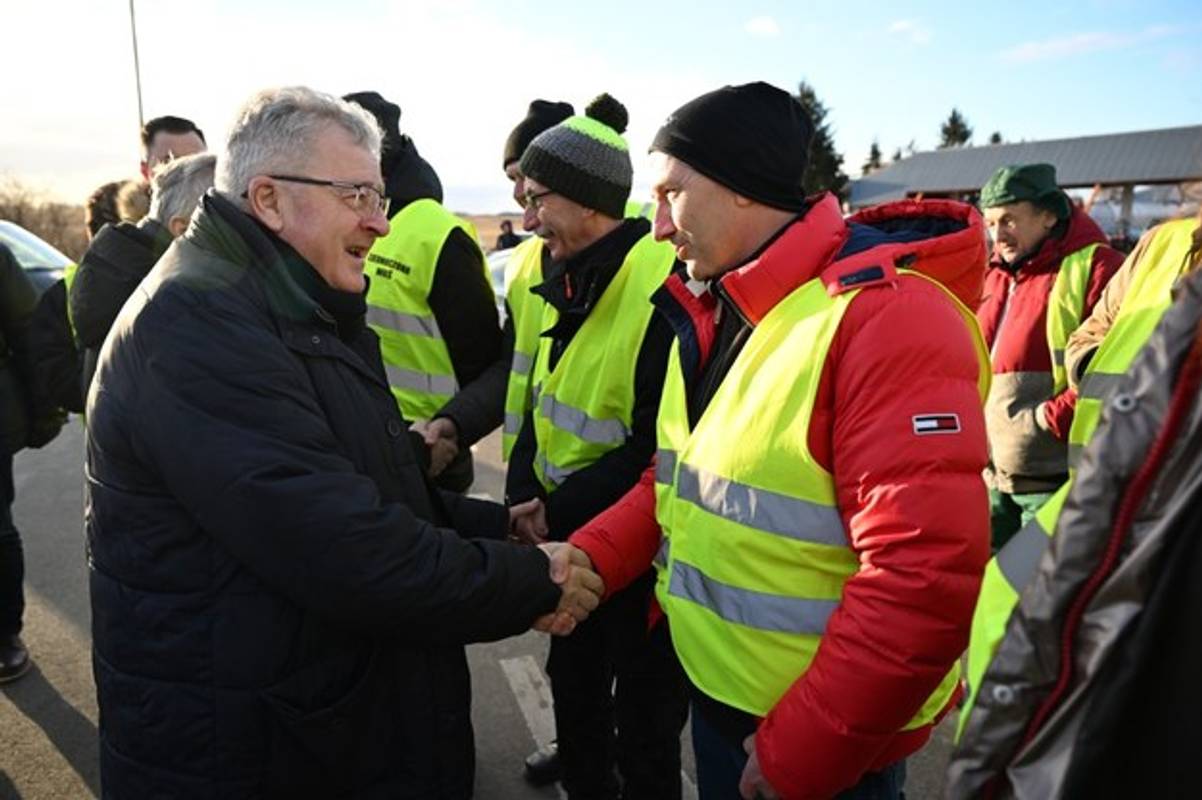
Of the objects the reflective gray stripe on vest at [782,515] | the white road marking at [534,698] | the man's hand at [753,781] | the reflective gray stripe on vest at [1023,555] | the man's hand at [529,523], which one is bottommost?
the white road marking at [534,698]

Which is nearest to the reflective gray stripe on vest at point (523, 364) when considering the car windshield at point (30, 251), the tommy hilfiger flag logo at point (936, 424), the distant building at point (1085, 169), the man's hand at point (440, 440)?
the man's hand at point (440, 440)

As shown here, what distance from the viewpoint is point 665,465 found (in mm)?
2018

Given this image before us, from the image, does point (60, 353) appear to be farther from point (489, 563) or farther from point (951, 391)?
point (951, 391)

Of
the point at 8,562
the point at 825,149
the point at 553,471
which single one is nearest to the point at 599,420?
the point at 553,471

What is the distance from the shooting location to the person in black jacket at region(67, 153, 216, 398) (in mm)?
3021

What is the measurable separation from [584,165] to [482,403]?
1072 mm

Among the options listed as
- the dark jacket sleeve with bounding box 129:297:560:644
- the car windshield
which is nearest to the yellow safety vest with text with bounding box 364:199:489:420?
the dark jacket sleeve with bounding box 129:297:560:644

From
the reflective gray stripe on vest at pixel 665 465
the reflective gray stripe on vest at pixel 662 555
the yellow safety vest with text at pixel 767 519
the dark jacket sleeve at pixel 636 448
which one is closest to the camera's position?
A: the yellow safety vest with text at pixel 767 519

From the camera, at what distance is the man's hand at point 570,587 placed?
2068mm

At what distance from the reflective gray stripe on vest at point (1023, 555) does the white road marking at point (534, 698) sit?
8.10ft

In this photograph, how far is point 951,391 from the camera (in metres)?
1.50

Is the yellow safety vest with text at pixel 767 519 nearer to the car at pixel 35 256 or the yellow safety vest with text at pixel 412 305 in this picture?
the yellow safety vest with text at pixel 412 305

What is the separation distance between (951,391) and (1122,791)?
744 millimetres

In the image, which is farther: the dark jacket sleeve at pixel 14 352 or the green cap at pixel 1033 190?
the green cap at pixel 1033 190
